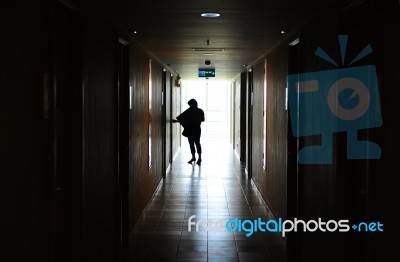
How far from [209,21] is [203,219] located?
2.93 m

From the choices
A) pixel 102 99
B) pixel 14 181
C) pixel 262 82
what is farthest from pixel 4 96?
pixel 262 82

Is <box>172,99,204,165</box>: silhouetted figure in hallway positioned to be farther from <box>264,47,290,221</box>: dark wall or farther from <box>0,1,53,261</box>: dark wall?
<box>0,1,53,261</box>: dark wall

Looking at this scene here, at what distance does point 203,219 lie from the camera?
661 cm

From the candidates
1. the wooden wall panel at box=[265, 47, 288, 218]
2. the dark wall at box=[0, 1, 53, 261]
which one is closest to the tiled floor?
the wooden wall panel at box=[265, 47, 288, 218]

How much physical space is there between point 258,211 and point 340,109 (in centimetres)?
356

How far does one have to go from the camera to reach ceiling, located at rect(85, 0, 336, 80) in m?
3.89

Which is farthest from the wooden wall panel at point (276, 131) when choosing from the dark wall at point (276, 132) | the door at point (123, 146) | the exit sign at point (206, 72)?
the exit sign at point (206, 72)

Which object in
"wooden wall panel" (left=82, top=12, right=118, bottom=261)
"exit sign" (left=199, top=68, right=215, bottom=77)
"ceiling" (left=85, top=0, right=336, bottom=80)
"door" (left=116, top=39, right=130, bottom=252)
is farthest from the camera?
"exit sign" (left=199, top=68, right=215, bottom=77)

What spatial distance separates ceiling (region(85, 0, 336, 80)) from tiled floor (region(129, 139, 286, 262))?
2362mm

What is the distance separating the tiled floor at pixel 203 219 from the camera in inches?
202

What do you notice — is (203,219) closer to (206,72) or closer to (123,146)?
(123,146)

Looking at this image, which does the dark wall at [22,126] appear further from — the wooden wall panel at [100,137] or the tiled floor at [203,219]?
the tiled floor at [203,219]

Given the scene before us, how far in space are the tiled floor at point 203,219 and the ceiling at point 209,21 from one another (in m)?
2.36

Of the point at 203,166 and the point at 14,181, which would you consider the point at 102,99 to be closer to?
the point at 14,181
